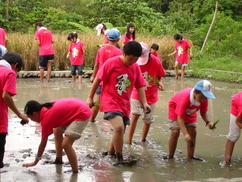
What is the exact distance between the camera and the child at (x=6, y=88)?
5.46 metres

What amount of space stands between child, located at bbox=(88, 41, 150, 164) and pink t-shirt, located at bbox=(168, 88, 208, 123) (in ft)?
2.05

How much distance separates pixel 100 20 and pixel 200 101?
20.3 m

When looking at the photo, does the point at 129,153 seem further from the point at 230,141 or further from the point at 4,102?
the point at 4,102

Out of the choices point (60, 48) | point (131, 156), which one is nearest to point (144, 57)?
point (131, 156)

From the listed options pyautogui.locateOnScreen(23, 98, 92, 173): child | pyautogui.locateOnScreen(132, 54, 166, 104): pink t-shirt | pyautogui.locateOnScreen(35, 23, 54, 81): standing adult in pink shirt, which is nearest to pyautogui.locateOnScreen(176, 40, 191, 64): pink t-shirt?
pyautogui.locateOnScreen(35, 23, 54, 81): standing adult in pink shirt

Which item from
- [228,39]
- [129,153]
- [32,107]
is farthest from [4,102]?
[228,39]

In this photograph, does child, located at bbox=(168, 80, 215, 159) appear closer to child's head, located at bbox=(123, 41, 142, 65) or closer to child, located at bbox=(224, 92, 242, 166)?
child, located at bbox=(224, 92, 242, 166)

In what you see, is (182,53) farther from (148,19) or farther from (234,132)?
(234,132)

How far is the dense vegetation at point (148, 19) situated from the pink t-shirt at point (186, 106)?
11.2m

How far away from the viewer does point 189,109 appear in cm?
614

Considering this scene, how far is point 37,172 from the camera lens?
5633 mm

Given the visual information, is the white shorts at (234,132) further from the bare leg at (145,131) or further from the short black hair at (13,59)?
the short black hair at (13,59)

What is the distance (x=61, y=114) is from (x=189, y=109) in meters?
1.70

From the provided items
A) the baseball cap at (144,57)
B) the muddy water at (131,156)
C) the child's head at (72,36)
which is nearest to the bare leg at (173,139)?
the muddy water at (131,156)
